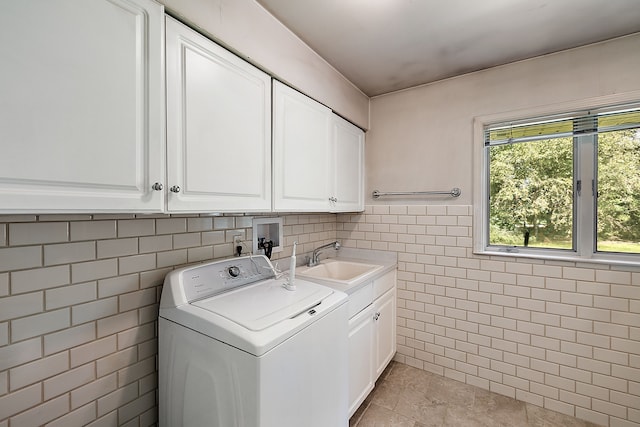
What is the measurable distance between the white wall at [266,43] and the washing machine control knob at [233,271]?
1038 millimetres

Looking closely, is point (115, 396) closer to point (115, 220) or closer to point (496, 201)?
point (115, 220)

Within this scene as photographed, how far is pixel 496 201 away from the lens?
213 cm

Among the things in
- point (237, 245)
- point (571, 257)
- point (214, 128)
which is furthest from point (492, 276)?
point (214, 128)

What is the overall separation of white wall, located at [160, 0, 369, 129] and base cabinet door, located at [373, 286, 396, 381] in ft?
4.93

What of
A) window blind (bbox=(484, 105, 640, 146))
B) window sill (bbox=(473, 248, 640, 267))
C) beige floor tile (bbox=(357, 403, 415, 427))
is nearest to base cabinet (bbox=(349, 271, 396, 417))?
beige floor tile (bbox=(357, 403, 415, 427))

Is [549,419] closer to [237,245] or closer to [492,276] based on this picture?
[492,276]

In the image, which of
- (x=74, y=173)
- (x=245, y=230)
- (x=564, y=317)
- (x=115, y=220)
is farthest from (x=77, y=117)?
(x=564, y=317)

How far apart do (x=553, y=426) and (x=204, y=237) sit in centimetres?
244

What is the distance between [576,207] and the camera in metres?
1.86

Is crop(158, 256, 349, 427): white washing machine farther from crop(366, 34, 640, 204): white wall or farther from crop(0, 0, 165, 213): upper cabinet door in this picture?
crop(366, 34, 640, 204): white wall

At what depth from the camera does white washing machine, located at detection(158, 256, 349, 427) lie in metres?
0.94

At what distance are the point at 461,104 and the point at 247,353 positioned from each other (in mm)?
2245

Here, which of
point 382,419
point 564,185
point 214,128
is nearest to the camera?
point 214,128

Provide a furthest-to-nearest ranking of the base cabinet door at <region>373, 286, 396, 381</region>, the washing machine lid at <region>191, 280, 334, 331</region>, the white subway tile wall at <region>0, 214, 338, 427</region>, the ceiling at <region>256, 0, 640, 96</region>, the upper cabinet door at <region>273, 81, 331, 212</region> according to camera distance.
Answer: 1. the base cabinet door at <region>373, 286, 396, 381</region>
2. the upper cabinet door at <region>273, 81, 331, 212</region>
3. the ceiling at <region>256, 0, 640, 96</region>
4. the washing machine lid at <region>191, 280, 334, 331</region>
5. the white subway tile wall at <region>0, 214, 338, 427</region>
